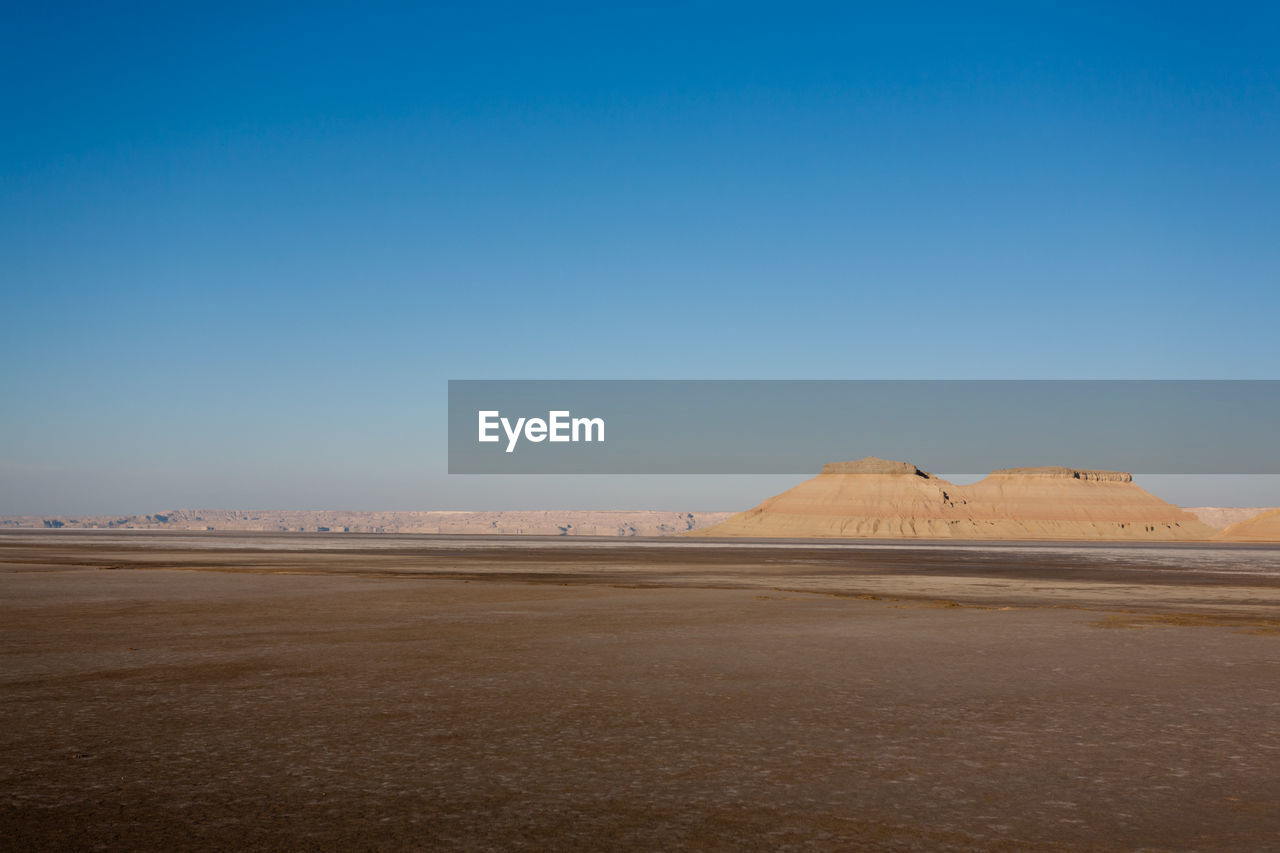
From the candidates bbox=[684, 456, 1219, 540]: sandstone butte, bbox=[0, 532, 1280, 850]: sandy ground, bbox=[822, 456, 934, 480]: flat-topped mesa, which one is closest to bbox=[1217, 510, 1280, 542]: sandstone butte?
bbox=[684, 456, 1219, 540]: sandstone butte

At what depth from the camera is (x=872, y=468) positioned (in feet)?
633

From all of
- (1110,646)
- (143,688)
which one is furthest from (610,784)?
(1110,646)

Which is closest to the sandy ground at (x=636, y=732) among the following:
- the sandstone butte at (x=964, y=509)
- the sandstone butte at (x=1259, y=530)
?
the sandstone butte at (x=1259, y=530)

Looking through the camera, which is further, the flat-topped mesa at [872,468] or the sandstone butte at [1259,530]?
the flat-topped mesa at [872,468]

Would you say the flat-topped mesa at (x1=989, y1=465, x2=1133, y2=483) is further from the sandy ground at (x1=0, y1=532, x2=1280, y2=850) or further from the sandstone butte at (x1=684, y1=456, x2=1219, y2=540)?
the sandy ground at (x1=0, y1=532, x2=1280, y2=850)

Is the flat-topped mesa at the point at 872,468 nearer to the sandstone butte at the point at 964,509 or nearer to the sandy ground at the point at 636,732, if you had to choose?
the sandstone butte at the point at 964,509

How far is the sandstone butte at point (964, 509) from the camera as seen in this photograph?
547 feet

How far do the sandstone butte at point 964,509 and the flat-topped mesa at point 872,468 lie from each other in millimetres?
200

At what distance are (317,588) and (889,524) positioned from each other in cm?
15199

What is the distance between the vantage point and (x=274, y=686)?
10375 millimetres

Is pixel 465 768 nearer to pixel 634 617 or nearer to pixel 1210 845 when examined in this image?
pixel 1210 845

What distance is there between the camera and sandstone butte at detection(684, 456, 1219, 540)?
547 ft

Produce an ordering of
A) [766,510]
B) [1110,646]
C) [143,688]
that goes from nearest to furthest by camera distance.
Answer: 1. [143,688]
2. [1110,646]
3. [766,510]

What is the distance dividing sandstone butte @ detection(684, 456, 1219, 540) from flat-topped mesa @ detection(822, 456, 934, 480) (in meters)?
0.20
